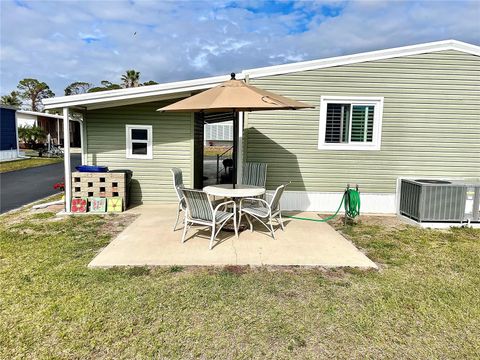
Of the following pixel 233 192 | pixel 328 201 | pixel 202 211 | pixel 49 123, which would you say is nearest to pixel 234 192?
pixel 233 192

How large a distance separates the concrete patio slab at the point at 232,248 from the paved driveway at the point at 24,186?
421cm

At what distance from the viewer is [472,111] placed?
23.4 feet

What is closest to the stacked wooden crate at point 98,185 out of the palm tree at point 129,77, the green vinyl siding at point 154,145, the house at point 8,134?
the green vinyl siding at point 154,145

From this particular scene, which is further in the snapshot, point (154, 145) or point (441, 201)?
point (154, 145)

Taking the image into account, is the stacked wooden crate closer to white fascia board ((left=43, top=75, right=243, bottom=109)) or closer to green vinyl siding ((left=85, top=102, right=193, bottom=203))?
green vinyl siding ((left=85, top=102, right=193, bottom=203))

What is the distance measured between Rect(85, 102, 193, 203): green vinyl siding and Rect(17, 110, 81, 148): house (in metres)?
23.7

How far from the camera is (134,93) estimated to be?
6.59 m

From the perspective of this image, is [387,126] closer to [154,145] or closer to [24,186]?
[154,145]

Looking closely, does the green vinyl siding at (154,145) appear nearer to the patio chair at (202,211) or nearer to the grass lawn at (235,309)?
the patio chair at (202,211)

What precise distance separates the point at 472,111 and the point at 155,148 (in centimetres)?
704

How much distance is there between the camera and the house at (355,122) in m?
6.96

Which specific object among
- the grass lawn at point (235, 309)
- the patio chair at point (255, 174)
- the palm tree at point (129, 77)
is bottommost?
the grass lawn at point (235, 309)

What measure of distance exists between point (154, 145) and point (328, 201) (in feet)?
13.7

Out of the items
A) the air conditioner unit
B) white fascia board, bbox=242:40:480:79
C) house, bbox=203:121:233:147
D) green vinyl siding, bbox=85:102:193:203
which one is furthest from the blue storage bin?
house, bbox=203:121:233:147
